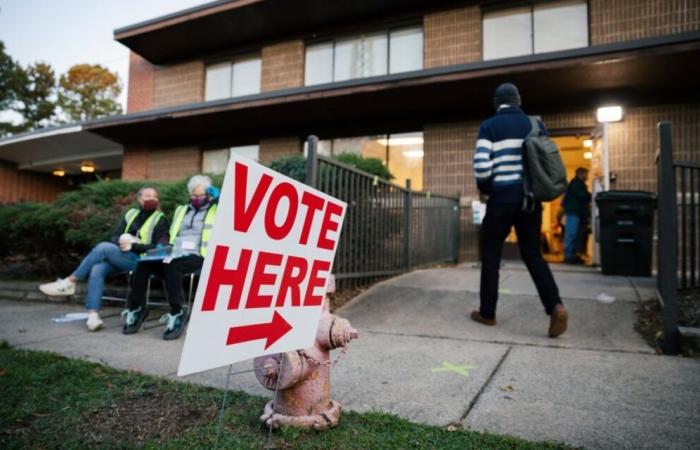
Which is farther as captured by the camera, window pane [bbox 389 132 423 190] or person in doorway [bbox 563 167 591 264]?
window pane [bbox 389 132 423 190]

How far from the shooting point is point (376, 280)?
20.2 ft

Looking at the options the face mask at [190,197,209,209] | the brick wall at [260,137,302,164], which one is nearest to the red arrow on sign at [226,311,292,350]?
the face mask at [190,197,209,209]

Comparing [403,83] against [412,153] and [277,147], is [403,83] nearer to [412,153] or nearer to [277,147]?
[412,153]

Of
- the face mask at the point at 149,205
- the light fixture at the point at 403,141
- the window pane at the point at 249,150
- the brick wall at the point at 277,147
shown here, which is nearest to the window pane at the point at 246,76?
the window pane at the point at 249,150

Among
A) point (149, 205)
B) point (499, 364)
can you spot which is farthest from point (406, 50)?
point (499, 364)

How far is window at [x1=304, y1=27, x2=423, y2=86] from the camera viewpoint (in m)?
10.6

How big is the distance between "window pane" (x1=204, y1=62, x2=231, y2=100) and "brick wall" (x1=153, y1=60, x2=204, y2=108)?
181 mm

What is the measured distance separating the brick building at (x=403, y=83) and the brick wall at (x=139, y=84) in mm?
51

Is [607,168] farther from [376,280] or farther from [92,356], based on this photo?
[92,356]

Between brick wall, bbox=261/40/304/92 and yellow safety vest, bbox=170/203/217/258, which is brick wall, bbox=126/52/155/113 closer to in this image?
brick wall, bbox=261/40/304/92

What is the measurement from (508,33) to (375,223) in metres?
6.33

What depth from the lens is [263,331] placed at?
71.1 inches

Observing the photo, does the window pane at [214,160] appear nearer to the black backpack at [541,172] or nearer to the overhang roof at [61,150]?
the overhang roof at [61,150]

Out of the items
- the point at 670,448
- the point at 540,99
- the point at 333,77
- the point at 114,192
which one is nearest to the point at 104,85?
the point at 333,77
